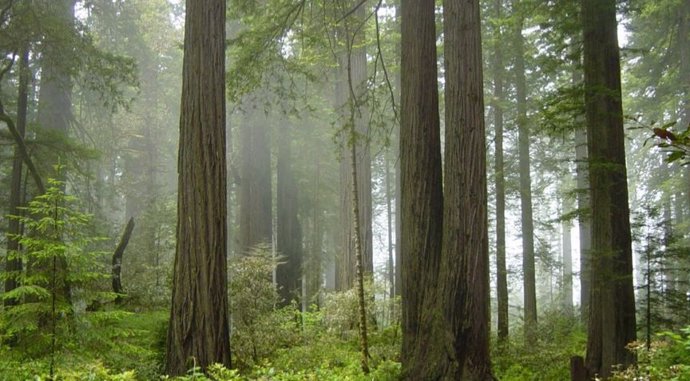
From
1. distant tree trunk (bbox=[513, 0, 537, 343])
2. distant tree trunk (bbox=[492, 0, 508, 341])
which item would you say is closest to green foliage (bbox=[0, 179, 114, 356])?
distant tree trunk (bbox=[492, 0, 508, 341])

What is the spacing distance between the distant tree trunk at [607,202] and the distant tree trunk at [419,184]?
2277 mm

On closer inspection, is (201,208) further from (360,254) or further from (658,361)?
(658,361)

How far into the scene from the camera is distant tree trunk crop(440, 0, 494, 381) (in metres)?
7.17

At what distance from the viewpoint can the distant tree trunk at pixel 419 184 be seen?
7.80 metres

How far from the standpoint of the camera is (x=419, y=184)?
8.05 meters

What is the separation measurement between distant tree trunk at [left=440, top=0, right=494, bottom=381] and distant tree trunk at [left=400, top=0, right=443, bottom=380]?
0.46 m

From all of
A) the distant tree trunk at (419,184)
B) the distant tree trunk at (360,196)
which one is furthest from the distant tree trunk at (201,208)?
the distant tree trunk at (360,196)

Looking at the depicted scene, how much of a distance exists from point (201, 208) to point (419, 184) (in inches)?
124

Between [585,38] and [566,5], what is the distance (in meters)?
0.83

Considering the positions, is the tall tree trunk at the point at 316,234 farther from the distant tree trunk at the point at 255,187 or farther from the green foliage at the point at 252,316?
the green foliage at the point at 252,316

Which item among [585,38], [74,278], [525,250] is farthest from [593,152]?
[525,250]

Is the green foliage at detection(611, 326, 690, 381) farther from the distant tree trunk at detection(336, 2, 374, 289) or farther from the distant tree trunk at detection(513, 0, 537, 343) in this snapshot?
the distant tree trunk at detection(513, 0, 537, 343)

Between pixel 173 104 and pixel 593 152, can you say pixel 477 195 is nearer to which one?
pixel 593 152

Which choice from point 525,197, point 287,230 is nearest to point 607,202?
point 525,197
